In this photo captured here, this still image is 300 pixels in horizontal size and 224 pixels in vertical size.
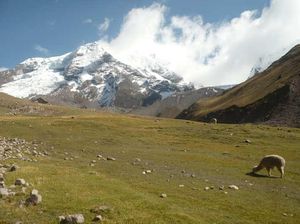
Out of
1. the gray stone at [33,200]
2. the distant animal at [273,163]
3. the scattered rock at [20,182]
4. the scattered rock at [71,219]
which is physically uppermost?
the distant animal at [273,163]

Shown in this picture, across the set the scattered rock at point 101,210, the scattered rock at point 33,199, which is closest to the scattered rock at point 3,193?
the scattered rock at point 33,199

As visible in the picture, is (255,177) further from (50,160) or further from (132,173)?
(50,160)

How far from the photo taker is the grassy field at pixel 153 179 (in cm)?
2604

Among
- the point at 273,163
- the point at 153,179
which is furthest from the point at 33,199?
the point at 273,163

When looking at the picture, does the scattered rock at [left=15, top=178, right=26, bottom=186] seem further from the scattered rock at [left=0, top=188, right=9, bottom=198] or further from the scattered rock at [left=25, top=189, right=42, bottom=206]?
the scattered rock at [left=25, top=189, right=42, bottom=206]

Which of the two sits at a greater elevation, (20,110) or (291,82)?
(291,82)

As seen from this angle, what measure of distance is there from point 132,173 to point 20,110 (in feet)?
358

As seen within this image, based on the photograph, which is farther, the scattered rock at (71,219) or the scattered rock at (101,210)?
the scattered rock at (101,210)

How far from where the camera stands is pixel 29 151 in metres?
54.1

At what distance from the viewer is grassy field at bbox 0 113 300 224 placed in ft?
85.4

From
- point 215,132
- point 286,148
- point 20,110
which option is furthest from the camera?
point 20,110

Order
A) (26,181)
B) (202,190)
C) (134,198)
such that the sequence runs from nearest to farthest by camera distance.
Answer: (134,198), (26,181), (202,190)

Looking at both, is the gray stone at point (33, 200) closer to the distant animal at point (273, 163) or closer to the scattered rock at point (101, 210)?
the scattered rock at point (101, 210)

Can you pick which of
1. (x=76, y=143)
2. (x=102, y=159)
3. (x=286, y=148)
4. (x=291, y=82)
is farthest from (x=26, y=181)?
(x=291, y=82)
